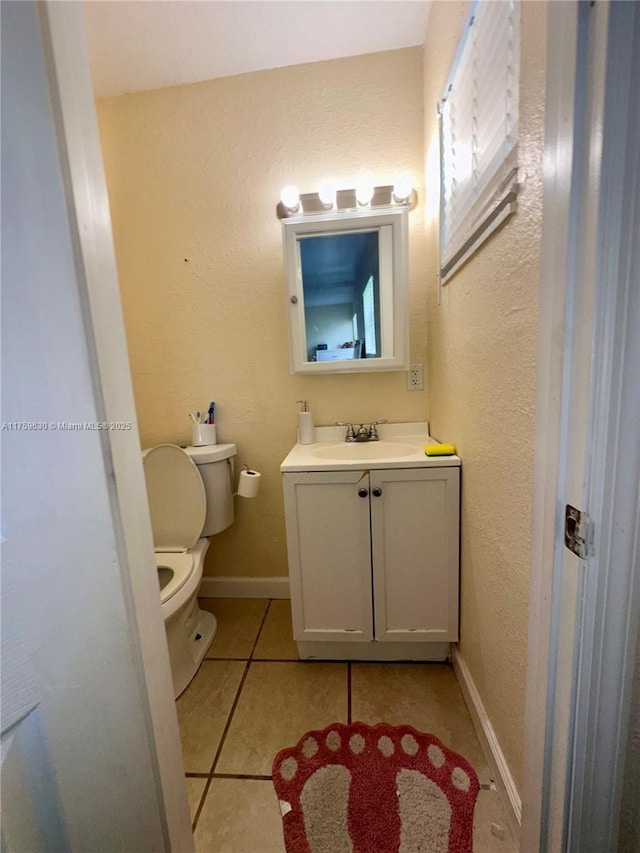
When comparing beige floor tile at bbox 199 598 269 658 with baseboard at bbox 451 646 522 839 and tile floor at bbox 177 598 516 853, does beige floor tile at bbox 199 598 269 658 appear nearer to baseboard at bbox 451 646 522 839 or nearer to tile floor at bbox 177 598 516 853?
tile floor at bbox 177 598 516 853

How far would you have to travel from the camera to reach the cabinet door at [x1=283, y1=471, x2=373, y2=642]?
1210mm

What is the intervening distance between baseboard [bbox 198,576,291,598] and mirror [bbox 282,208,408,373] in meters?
1.13

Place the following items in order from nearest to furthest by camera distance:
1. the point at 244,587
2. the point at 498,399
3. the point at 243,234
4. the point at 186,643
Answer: the point at 498,399 < the point at 186,643 < the point at 243,234 < the point at 244,587

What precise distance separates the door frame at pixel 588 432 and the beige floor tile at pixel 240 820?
0.66 meters

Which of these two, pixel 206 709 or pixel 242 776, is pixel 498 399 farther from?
pixel 206 709

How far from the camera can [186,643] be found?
131 cm

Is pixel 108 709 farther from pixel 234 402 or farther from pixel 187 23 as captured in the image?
pixel 187 23

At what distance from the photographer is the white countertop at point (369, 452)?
1.18m

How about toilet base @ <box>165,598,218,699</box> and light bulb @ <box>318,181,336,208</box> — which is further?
light bulb @ <box>318,181,336,208</box>

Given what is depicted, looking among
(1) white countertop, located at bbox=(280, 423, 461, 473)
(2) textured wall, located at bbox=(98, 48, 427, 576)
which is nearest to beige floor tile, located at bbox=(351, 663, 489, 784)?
(2) textured wall, located at bbox=(98, 48, 427, 576)

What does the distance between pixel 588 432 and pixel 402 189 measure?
1.37 meters

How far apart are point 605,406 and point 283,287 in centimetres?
140

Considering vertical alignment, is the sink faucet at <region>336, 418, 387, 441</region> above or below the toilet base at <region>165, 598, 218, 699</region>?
above

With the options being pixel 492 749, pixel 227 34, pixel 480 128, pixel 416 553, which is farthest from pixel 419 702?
pixel 227 34
